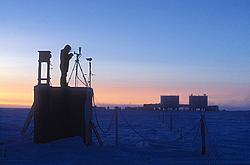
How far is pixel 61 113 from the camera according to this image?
23250 mm

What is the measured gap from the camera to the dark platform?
2270cm

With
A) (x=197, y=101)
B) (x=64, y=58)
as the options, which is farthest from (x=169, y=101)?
(x=64, y=58)

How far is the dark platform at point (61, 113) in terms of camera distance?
74.5 feet

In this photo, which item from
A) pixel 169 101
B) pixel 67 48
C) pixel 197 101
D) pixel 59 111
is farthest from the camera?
pixel 197 101

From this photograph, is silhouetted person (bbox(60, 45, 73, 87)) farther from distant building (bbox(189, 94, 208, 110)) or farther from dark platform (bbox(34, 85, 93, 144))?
distant building (bbox(189, 94, 208, 110))

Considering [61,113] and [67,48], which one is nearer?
[61,113]

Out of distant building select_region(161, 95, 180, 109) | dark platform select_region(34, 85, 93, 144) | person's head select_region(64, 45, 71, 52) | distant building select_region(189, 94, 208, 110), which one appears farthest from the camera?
distant building select_region(189, 94, 208, 110)

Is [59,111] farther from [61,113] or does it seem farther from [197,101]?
[197,101]

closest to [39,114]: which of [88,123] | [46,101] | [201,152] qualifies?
[46,101]

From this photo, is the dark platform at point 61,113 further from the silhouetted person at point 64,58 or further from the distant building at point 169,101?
the distant building at point 169,101

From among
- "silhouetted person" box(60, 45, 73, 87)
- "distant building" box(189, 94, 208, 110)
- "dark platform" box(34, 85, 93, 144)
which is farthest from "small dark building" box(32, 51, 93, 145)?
"distant building" box(189, 94, 208, 110)

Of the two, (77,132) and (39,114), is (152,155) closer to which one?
(77,132)

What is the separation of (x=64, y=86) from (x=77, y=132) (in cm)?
228

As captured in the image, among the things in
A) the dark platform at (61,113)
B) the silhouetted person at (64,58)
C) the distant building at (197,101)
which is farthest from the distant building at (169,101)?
the dark platform at (61,113)
